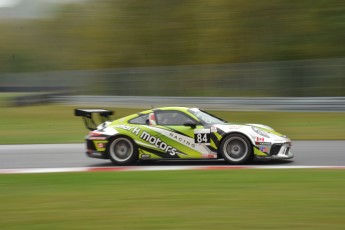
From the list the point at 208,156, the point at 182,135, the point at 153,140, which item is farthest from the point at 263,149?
the point at 153,140

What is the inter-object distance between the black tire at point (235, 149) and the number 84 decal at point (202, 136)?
31 cm

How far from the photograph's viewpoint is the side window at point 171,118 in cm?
1288

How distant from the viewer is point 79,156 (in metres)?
15.2

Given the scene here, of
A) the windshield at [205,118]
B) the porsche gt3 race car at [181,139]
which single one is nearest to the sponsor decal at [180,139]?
the porsche gt3 race car at [181,139]

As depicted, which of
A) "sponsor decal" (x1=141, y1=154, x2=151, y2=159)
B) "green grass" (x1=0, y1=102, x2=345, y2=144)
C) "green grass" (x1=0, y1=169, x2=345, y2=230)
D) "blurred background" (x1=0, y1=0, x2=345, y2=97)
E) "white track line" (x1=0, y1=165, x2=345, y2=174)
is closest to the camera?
"green grass" (x1=0, y1=169, x2=345, y2=230)

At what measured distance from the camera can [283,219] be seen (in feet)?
21.6

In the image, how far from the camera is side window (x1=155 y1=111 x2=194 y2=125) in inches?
507

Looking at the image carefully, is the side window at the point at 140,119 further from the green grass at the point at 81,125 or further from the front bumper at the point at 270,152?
the green grass at the point at 81,125

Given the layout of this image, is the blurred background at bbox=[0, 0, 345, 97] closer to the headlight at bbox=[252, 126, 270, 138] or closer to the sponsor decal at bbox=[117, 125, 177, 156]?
the headlight at bbox=[252, 126, 270, 138]

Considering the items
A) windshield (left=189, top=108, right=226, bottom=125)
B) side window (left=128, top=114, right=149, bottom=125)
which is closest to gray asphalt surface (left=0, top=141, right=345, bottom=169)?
windshield (left=189, top=108, right=226, bottom=125)

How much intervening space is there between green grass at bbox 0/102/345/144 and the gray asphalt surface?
225 centimetres

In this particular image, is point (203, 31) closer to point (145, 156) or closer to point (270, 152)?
point (145, 156)

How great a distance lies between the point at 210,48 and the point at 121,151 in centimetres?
2164

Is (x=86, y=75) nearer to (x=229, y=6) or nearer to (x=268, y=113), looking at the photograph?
(x=229, y=6)
